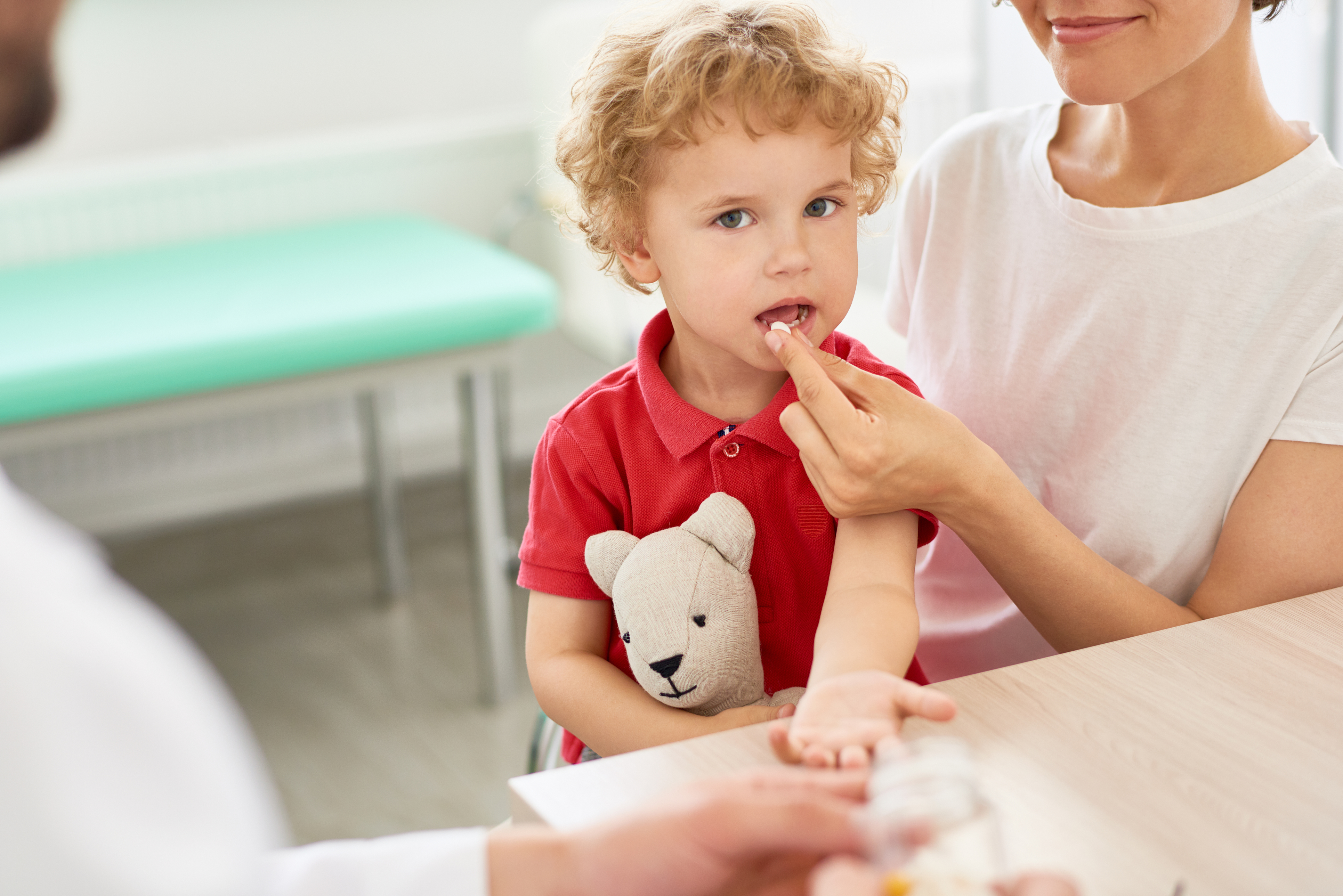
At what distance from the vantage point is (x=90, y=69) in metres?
2.94

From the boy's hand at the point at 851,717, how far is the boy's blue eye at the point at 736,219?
389 mm

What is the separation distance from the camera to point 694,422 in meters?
1.06

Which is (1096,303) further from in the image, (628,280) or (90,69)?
(90,69)

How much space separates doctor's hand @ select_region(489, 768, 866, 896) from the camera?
61 cm

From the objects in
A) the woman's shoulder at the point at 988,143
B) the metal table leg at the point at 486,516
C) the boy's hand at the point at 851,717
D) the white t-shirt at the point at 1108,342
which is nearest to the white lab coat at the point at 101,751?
the boy's hand at the point at 851,717

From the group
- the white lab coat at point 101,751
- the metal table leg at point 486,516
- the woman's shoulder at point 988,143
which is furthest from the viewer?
the metal table leg at point 486,516

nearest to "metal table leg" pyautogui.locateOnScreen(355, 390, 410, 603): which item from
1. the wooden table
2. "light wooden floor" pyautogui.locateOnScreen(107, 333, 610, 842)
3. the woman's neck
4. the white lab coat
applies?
"light wooden floor" pyautogui.locateOnScreen(107, 333, 610, 842)

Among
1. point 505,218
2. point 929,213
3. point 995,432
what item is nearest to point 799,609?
point 995,432

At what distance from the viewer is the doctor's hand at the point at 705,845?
24.1 inches

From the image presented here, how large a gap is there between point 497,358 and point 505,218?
2.95 feet

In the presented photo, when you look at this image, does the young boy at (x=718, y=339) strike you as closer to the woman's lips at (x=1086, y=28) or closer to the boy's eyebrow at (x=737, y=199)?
the boy's eyebrow at (x=737, y=199)

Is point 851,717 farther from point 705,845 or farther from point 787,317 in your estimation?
point 787,317

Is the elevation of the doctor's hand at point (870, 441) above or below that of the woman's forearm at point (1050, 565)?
above

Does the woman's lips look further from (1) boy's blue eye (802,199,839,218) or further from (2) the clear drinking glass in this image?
(2) the clear drinking glass
